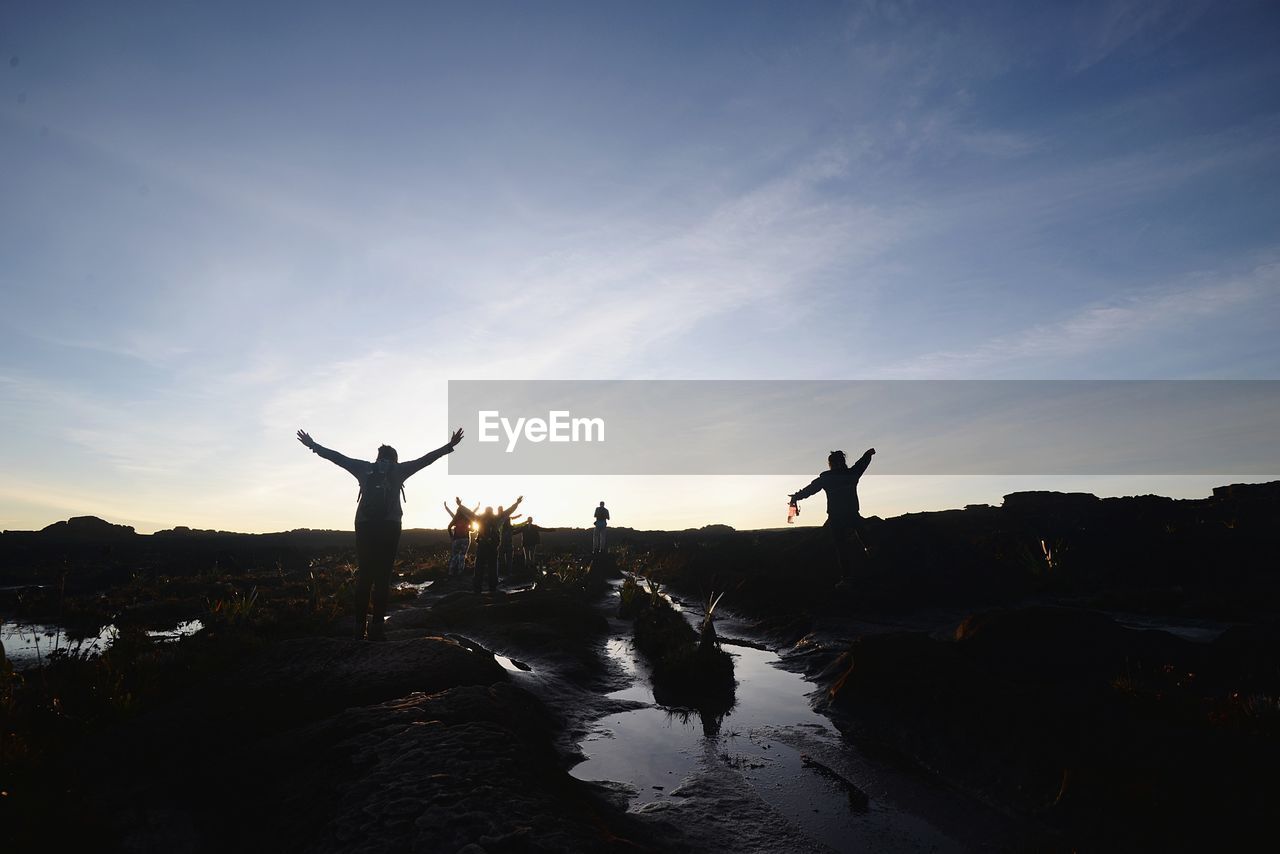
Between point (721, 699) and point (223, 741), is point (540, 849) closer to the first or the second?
point (223, 741)

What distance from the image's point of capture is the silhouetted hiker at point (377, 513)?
7.93 m

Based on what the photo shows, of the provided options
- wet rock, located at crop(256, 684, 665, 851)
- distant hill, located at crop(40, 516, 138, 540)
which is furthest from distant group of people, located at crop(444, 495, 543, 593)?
distant hill, located at crop(40, 516, 138, 540)

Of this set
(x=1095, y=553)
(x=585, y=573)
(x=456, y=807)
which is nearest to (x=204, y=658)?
(x=456, y=807)

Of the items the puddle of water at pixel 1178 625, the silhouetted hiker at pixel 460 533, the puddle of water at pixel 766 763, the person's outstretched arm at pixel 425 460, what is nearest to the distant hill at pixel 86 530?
the silhouetted hiker at pixel 460 533

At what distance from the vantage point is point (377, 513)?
7.96m

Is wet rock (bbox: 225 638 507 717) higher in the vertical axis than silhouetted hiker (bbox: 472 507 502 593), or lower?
lower

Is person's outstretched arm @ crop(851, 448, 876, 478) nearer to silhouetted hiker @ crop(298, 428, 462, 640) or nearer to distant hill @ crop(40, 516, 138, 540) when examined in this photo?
silhouetted hiker @ crop(298, 428, 462, 640)

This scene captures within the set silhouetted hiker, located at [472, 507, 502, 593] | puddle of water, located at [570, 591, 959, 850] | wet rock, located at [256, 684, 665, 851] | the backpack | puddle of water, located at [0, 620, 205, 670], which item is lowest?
puddle of water, located at [570, 591, 959, 850]

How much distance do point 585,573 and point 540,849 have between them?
22.2 metres

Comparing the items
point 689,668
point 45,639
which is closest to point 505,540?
point 45,639

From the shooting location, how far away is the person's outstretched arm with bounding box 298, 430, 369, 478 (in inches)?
322

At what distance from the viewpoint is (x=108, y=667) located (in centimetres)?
662

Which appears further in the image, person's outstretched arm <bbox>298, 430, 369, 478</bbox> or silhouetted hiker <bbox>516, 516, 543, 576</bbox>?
silhouetted hiker <bbox>516, 516, 543, 576</bbox>

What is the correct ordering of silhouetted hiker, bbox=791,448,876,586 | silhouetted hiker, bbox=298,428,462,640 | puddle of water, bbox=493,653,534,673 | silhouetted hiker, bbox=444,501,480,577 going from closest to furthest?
silhouetted hiker, bbox=298,428,462,640 → puddle of water, bbox=493,653,534,673 → silhouetted hiker, bbox=791,448,876,586 → silhouetted hiker, bbox=444,501,480,577
